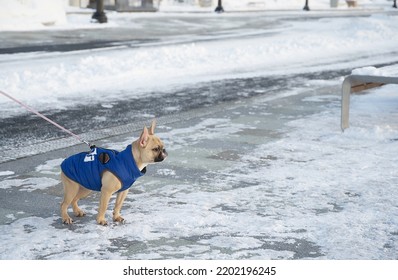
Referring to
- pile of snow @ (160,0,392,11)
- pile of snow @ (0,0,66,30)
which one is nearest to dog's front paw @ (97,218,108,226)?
pile of snow @ (0,0,66,30)

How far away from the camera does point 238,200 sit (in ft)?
23.6

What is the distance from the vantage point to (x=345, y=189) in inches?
299

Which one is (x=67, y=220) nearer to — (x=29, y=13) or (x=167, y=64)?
(x=167, y=64)

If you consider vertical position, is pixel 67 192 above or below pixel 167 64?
above

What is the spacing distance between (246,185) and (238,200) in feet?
1.85

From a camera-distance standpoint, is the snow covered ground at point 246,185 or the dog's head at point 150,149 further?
the dog's head at point 150,149

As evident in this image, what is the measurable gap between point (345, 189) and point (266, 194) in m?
0.73

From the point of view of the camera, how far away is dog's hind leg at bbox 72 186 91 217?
652 centimetres

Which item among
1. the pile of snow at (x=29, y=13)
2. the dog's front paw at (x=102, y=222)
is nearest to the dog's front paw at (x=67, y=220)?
the dog's front paw at (x=102, y=222)

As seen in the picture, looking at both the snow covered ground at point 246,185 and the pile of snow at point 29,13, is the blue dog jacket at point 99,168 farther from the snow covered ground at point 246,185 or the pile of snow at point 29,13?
the pile of snow at point 29,13

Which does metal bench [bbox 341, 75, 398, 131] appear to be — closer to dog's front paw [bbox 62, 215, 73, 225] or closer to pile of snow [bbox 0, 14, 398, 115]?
pile of snow [bbox 0, 14, 398, 115]

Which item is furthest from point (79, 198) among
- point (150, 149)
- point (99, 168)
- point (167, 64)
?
point (167, 64)

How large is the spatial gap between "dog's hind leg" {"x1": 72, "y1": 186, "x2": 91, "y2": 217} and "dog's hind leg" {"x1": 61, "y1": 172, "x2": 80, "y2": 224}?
0.27 feet

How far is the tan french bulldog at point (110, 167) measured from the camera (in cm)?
623
